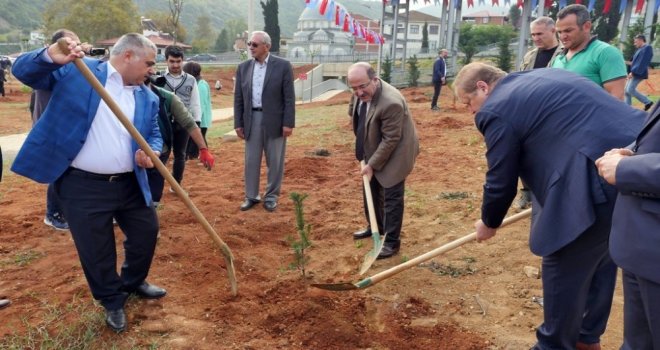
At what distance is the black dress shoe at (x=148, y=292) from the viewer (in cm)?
334

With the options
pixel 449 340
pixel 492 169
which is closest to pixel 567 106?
pixel 492 169

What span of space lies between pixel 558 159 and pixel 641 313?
71cm

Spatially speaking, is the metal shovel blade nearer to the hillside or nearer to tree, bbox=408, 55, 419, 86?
tree, bbox=408, 55, 419, 86

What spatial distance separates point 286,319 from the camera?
10.3 ft

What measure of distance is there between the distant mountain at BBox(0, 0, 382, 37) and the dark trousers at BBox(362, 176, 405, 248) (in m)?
15.8

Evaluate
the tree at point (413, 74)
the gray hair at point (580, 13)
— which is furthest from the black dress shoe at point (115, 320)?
the tree at point (413, 74)

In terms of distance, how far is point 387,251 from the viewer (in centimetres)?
411

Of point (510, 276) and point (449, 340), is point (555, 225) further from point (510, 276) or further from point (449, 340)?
point (510, 276)

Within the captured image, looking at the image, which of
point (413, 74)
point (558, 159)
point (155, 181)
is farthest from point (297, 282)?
point (413, 74)

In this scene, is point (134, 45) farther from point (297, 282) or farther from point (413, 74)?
point (413, 74)

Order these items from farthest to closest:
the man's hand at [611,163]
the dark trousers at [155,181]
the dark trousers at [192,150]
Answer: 1. the dark trousers at [192,150]
2. the dark trousers at [155,181]
3. the man's hand at [611,163]

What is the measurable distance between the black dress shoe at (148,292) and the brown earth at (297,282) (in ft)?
0.23

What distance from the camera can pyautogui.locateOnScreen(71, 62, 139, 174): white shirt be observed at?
2.71 m

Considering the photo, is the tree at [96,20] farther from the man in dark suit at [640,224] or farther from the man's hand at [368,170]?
the man in dark suit at [640,224]
